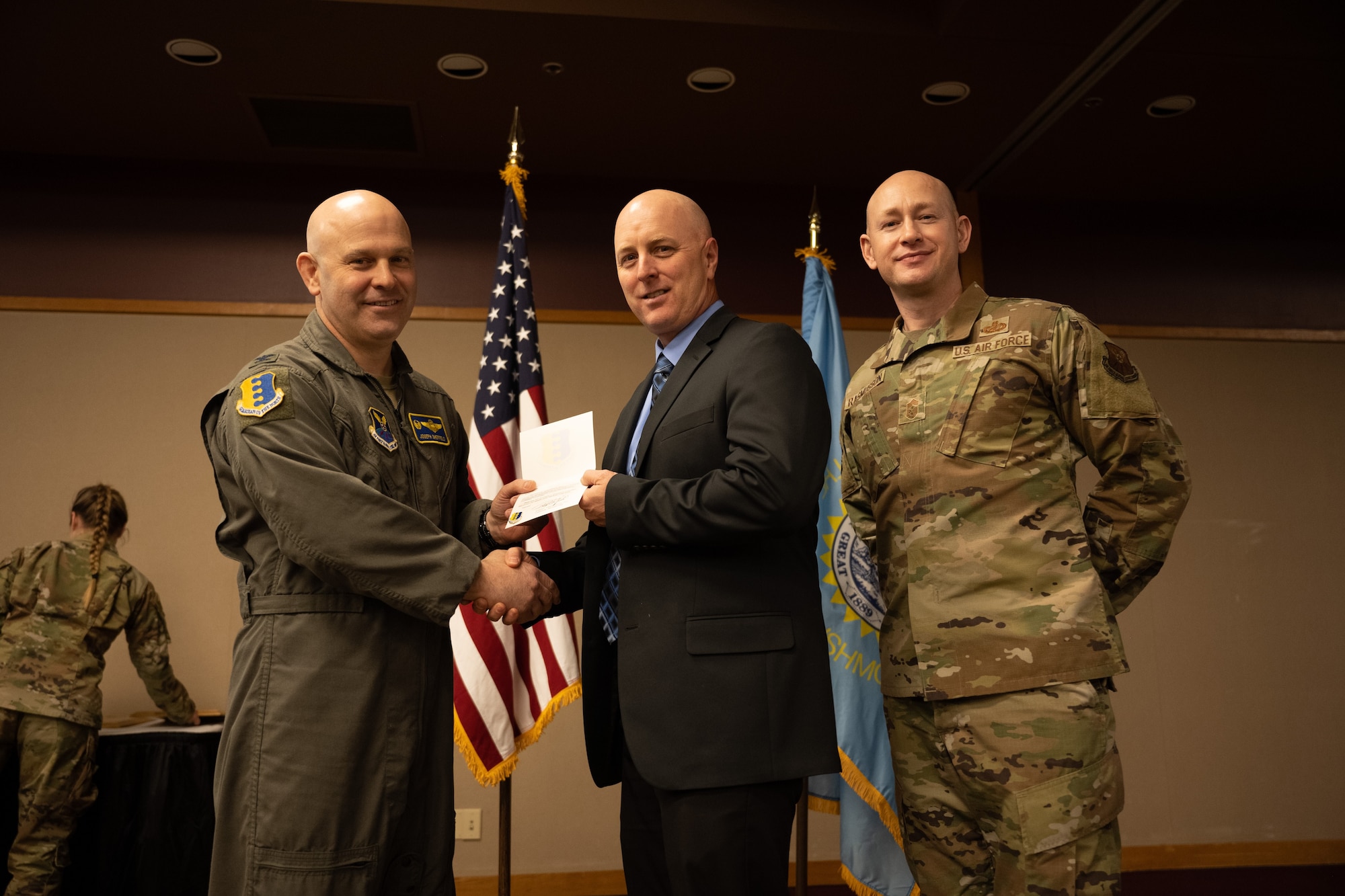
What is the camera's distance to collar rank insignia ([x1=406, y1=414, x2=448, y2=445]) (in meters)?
1.90

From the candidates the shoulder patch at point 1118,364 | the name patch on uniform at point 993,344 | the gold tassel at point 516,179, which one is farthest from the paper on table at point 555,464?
the gold tassel at point 516,179

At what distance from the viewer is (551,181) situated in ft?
15.6

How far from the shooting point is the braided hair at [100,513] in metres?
3.89

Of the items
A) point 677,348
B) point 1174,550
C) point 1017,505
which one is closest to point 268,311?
point 677,348

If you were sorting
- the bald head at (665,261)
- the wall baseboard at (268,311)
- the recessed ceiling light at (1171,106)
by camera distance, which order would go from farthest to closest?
the wall baseboard at (268,311), the recessed ceiling light at (1171,106), the bald head at (665,261)

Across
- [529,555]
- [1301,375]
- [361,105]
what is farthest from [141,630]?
[1301,375]

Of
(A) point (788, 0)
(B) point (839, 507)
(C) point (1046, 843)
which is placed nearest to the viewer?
(C) point (1046, 843)

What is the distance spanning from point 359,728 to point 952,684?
113 centimetres

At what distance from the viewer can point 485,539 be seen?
6.70 feet

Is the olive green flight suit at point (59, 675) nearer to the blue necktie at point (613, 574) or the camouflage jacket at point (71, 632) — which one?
the camouflage jacket at point (71, 632)

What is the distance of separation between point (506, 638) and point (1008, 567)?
5.20 feet

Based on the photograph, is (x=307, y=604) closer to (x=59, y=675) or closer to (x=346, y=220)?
(x=346, y=220)

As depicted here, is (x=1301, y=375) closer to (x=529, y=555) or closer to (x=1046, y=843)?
(x=1046, y=843)

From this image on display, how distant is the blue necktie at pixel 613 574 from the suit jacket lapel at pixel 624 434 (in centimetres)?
3
